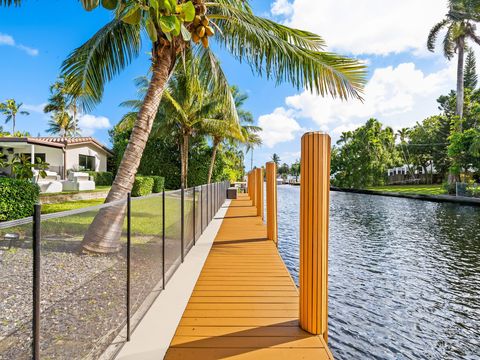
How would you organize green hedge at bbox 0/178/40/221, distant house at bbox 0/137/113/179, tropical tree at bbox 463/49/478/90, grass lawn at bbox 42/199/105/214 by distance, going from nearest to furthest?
1. green hedge at bbox 0/178/40/221
2. grass lawn at bbox 42/199/105/214
3. distant house at bbox 0/137/113/179
4. tropical tree at bbox 463/49/478/90

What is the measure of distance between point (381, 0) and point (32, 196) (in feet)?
31.5

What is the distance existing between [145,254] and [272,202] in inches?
178

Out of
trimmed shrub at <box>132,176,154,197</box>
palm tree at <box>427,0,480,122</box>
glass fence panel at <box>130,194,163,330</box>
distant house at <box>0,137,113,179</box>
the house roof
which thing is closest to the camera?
glass fence panel at <box>130,194,163,330</box>

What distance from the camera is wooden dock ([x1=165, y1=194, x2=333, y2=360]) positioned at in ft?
8.52

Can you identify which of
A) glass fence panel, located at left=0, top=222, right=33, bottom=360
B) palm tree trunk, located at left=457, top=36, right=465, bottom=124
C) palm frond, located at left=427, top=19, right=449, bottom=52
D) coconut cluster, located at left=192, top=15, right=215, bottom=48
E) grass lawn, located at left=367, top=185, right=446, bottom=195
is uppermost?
palm frond, located at left=427, top=19, right=449, bottom=52

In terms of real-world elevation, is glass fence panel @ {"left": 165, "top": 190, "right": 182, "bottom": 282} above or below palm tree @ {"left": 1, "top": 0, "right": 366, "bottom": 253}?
below

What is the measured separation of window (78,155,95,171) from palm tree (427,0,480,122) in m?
32.0

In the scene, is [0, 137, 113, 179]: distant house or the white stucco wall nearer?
[0, 137, 113, 179]: distant house

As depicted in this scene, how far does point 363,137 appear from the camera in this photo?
38.4m

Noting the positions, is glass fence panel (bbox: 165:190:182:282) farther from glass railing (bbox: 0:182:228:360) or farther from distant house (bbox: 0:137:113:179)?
distant house (bbox: 0:137:113:179)

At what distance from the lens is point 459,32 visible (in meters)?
27.8

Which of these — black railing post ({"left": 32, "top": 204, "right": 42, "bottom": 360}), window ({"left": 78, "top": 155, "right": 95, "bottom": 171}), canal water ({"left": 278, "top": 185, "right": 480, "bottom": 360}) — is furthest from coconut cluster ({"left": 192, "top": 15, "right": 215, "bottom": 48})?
window ({"left": 78, "top": 155, "right": 95, "bottom": 171})

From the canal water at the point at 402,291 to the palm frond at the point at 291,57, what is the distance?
390 centimetres

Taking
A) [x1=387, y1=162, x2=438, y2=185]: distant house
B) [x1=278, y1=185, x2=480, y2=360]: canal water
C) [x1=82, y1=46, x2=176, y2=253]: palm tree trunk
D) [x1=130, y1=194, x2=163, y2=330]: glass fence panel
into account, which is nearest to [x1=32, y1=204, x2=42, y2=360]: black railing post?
[x1=130, y1=194, x2=163, y2=330]: glass fence panel
